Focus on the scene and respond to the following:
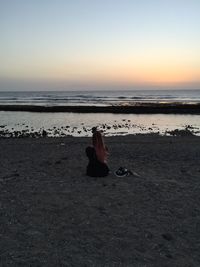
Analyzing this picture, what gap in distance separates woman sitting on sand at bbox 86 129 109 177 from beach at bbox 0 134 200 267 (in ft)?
0.91

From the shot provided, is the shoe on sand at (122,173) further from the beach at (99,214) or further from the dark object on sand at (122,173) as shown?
the beach at (99,214)

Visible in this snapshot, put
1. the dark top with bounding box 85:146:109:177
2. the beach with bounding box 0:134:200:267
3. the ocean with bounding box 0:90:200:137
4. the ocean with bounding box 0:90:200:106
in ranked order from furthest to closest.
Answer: the ocean with bounding box 0:90:200:106 → the ocean with bounding box 0:90:200:137 → the dark top with bounding box 85:146:109:177 → the beach with bounding box 0:134:200:267

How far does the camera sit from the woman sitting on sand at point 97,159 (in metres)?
11.5

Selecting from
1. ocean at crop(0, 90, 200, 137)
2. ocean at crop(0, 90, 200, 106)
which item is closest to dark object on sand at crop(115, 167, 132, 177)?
ocean at crop(0, 90, 200, 137)

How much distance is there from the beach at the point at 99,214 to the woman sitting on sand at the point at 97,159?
28 cm

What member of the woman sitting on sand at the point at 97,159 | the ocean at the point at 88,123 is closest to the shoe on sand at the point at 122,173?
the woman sitting on sand at the point at 97,159

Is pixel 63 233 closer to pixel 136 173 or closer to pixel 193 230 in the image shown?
pixel 193 230

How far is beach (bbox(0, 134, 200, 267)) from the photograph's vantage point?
241 inches

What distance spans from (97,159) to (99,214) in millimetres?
3843

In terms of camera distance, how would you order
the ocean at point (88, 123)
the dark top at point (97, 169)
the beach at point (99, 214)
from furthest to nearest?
the ocean at point (88, 123)
the dark top at point (97, 169)
the beach at point (99, 214)

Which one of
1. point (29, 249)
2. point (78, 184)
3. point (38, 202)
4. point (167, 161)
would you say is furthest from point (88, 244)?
point (167, 161)

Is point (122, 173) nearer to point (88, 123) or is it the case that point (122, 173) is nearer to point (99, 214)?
point (99, 214)

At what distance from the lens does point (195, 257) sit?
6133 millimetres

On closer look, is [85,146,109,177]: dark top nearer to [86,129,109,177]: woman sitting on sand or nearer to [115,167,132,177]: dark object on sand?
[86,129,109,177]: woman sitting on sand
